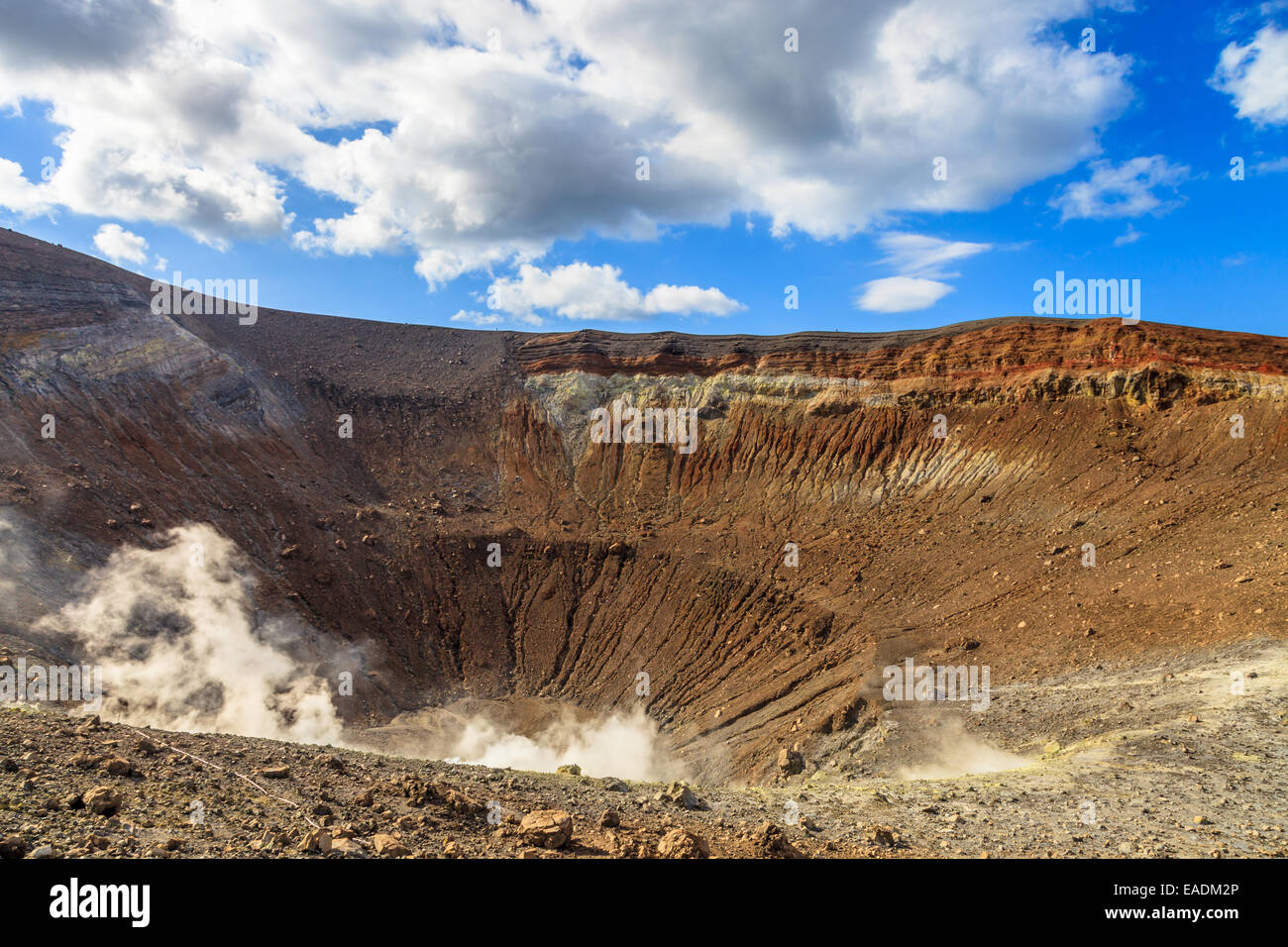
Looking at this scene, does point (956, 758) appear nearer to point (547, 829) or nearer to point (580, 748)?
point (580, 748)

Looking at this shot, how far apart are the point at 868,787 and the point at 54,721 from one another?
13133mm

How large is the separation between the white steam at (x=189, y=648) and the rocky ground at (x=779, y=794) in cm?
649

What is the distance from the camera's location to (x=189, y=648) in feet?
63.3

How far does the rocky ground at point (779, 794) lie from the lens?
690cm

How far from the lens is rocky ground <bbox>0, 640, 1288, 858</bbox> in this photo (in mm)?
6902

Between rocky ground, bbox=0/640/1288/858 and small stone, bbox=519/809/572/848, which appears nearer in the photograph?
rocky ground, bbox=0/640/1288/858

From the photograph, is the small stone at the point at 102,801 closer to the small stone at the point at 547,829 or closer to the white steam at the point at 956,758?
the small stone at the point at 547,829

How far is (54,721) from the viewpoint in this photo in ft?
30.3

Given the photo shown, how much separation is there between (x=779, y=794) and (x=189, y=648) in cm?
1651

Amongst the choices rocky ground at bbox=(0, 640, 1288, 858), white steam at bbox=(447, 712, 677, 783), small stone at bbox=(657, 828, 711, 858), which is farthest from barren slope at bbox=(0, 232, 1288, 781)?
small stone at bbox=(657, 828, 711, 858)

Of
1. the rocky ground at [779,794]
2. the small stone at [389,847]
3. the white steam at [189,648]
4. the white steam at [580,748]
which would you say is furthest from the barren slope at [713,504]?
the small stone at [389,847]

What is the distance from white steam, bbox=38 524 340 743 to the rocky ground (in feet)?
21.3

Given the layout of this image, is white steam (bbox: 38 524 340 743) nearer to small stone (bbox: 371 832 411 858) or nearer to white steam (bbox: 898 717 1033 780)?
small stone (bbox: 371 832 411 858)
